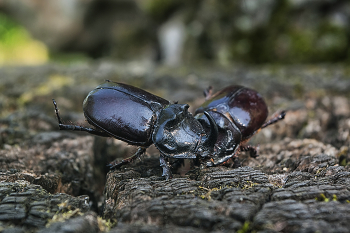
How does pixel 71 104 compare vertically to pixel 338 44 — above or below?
below

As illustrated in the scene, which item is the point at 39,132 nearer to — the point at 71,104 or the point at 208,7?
→ the point at 71,104

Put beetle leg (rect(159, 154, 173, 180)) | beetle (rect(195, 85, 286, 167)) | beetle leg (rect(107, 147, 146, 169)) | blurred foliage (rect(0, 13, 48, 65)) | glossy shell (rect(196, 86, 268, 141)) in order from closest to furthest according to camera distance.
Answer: beetle leg (rect(159, 154, 173, 180))
beetle leg (rect(107, 147, 146, 169))
beetle (rect(195, 85, 286, 167))
glossy shell (rect(196, 86, 268, 141))
blurred foliage (rect(0, 13, 48, 65))

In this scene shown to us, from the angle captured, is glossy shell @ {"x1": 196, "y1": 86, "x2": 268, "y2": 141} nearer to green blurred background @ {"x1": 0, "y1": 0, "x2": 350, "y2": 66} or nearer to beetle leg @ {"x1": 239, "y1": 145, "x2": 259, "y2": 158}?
beetle leg @ {"x1": 239, "y1": 145, "x2": 259, "y2": 158}

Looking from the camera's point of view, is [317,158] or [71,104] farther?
[71,104]

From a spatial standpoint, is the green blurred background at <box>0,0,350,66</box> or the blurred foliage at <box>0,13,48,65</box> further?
the blurred foliage at <box>0,13,48,65</box>

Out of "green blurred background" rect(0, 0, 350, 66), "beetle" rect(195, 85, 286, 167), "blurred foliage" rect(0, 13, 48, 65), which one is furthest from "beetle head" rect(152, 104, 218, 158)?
"blurred foliage" rect(0, 13, 48, 65)

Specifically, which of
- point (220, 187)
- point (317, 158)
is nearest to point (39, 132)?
point (220, 187)

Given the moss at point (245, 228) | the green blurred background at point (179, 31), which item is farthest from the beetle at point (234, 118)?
the green blurred background at point (179, 31)
